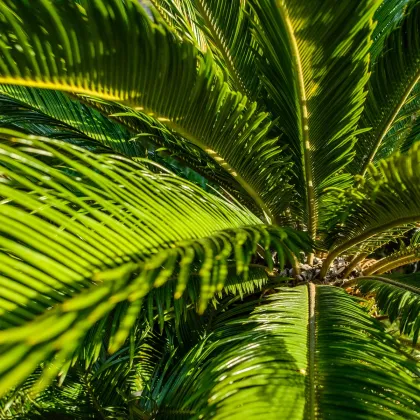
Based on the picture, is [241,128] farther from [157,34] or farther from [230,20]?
[230,20]

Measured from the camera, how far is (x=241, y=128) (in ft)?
3.69

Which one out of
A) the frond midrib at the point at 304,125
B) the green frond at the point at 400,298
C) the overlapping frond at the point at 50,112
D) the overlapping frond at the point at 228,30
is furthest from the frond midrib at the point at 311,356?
the overlapping frond at the point at 50,112

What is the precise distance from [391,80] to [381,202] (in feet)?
1.74

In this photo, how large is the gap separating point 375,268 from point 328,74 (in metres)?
0.70

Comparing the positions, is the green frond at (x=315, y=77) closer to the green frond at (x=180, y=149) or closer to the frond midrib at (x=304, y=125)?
the frond midrib at (x=304, y=125)

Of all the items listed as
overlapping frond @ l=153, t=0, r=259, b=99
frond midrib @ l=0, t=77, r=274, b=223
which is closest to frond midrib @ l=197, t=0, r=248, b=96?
overlapping frond @ l=153, t=0, r=259, b=99

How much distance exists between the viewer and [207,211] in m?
0.86

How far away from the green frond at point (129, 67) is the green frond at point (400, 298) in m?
0.46

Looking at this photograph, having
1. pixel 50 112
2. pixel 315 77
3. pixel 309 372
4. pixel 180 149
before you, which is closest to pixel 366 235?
pixel 315 77

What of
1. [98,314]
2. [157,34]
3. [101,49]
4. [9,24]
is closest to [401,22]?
[157,34]

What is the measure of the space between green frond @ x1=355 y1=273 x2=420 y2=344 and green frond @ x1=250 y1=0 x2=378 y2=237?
0.91ft

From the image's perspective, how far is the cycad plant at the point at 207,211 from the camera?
23.0 inches

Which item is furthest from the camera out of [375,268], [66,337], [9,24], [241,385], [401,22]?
[375,268]

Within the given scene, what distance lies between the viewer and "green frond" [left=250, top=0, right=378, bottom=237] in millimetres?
968
